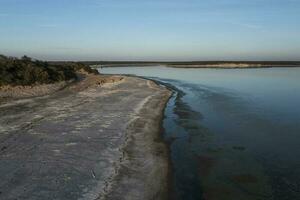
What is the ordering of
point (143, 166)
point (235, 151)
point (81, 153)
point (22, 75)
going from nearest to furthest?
point (143, 166) < point (81, 153) < point (235, 151) < point (22, 75)

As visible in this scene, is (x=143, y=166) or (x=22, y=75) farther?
(x=22, y=75)

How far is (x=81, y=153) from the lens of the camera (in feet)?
39.5

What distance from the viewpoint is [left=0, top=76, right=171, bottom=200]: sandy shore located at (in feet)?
29.8

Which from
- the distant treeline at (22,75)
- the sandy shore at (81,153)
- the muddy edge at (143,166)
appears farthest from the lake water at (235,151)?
the distant treeline at (22,75)

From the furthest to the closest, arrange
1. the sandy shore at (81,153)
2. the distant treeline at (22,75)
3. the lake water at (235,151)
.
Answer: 1. the distant treeline at (22,75)
2. the lake water at (235,151)
3. the sandy shore at (81,153)

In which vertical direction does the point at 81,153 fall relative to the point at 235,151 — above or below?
above

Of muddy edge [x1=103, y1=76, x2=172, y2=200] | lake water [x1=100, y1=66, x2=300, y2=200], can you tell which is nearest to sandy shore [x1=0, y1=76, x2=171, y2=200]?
muddy edge [x1=103, y1=76, x2=172, y2=200]

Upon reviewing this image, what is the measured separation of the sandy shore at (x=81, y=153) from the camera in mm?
9078

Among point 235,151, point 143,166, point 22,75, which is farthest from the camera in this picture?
point 22,75

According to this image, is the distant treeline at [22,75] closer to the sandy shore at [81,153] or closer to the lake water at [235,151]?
the sandy shore at [81,153]

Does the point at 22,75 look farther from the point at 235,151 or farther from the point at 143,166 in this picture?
the point at 143,166

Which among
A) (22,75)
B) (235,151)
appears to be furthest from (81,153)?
(22,75)

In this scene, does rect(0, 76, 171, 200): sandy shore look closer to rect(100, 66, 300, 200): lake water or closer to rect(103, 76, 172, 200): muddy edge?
rect(103, 76, 172, 200): muddy edge

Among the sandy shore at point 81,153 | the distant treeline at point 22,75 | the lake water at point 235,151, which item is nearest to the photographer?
the sandy shore at point 81,153
